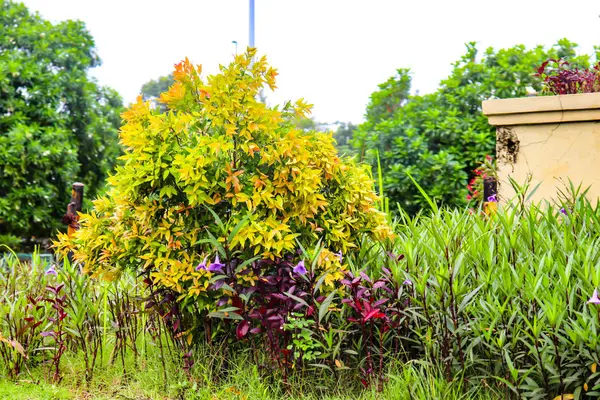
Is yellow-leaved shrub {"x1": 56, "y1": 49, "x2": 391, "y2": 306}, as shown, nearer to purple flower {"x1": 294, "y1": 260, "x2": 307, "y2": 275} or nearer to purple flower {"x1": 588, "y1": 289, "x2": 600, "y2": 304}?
purple flower {"x1": 294, "y1": 260, "x2": 307, "y2": 275}

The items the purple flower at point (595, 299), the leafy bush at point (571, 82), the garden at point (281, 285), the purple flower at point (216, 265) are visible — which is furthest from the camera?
the leafy bush at point (571, 82)

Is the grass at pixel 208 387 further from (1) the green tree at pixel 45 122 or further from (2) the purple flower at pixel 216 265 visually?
(1) the green tree at pixel 45 122

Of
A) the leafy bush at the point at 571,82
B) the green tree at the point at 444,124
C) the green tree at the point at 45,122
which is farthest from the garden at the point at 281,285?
the green tree at the point at 45,122

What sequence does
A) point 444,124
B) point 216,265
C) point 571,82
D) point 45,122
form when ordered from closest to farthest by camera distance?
1. point 216,265
2. point 571,82
3. point 444,124
4. point 45,122

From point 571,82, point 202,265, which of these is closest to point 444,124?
point 571,82

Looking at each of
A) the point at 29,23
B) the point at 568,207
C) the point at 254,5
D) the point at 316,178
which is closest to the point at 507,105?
the point at 568,207

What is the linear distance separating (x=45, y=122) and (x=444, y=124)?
9010 millimetres

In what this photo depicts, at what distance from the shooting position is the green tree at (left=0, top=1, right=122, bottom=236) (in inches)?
476

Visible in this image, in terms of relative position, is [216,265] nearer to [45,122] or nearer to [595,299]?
[595,299]

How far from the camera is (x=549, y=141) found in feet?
16.6

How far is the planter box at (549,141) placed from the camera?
16.1 ft

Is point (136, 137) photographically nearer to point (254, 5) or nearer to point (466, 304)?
point (466, 304)

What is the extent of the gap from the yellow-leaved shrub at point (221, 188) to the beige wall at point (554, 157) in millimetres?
2078

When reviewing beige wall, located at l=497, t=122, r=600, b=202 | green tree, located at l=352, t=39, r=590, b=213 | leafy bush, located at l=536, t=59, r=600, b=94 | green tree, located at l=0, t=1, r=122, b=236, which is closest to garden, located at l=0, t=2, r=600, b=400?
beige wall, located at l=497, t=122, r=600, b=202
